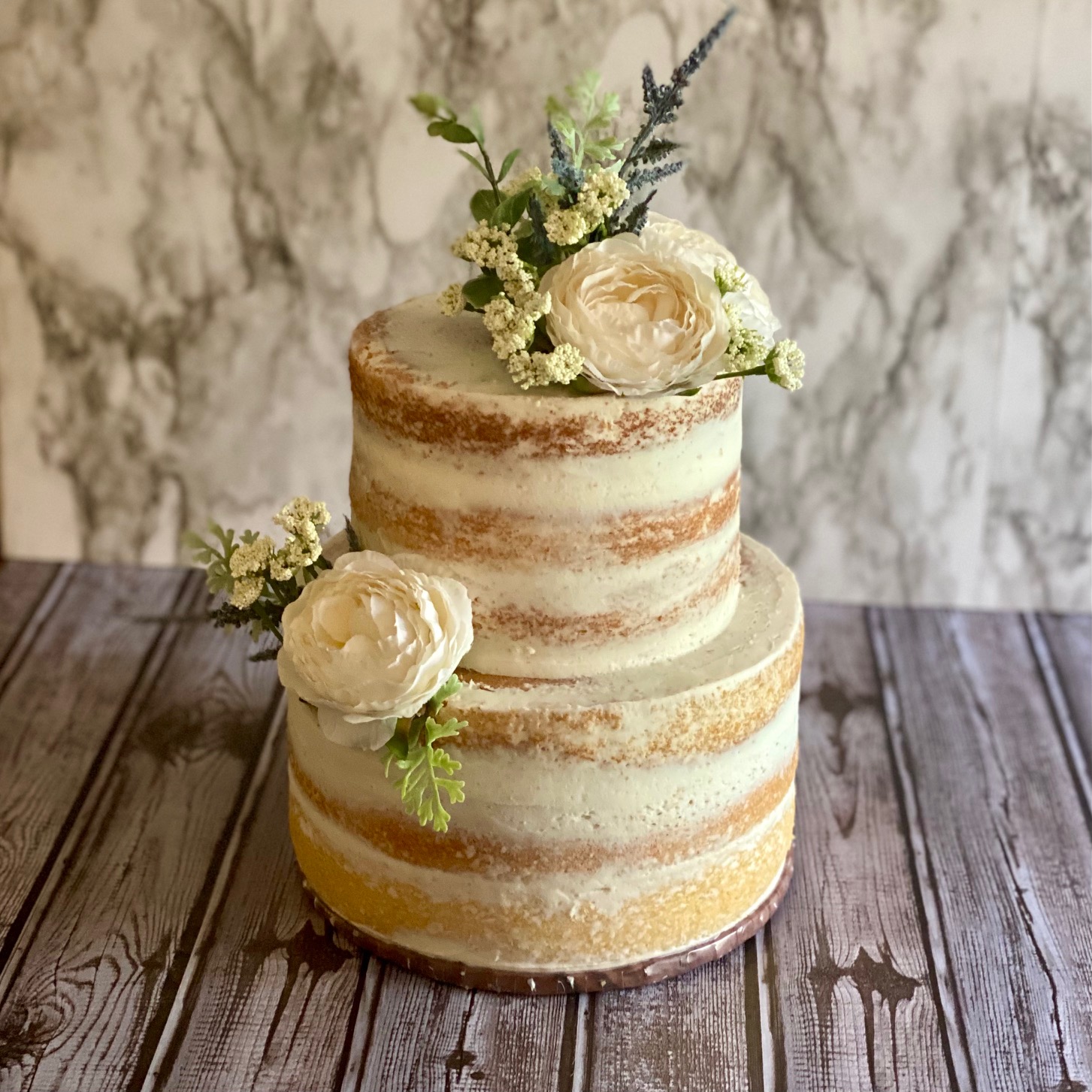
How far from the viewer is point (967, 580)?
2359 millimetres

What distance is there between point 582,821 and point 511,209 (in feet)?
1.94

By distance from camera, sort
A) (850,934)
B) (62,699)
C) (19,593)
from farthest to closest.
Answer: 1. (19,593)
2. (62,699)
3. (850,934)

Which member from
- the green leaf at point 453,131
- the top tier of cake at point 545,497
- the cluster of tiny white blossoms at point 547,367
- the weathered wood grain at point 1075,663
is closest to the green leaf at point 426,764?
the top tier of cake at point 545,497

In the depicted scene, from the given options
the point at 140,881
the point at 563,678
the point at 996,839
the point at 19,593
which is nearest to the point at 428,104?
the point at 563,678

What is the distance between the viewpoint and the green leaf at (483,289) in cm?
130

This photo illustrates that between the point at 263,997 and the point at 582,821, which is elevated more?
the point at 582,821

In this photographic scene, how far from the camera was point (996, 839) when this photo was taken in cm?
173

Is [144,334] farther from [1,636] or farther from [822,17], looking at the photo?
[822,17]

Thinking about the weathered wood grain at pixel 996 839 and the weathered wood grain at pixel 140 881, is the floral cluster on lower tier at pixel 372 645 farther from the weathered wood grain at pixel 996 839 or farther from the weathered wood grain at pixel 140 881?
the weathered wood grain at pixel 996 839

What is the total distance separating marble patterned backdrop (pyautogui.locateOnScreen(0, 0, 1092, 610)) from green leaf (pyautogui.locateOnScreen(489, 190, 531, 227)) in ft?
2.87

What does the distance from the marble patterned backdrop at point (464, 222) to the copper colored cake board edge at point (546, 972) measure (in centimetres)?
99

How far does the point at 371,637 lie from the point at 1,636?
1.17 meters

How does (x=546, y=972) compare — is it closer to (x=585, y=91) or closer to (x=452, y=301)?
(x=452, y=301)

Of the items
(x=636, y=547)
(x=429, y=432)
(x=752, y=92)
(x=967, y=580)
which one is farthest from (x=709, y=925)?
(x=752, y=92)
